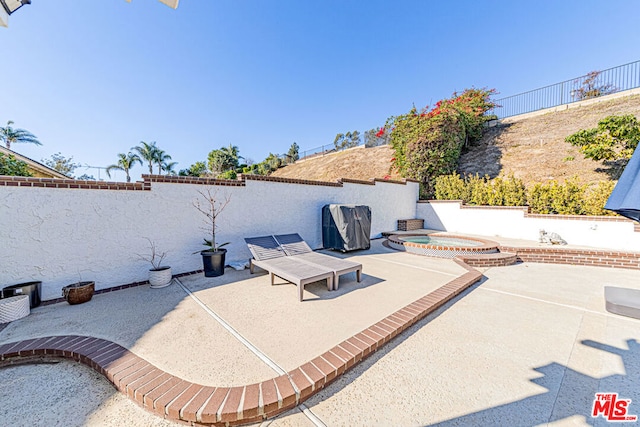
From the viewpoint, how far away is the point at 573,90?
1633cm

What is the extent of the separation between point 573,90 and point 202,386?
86.6ft

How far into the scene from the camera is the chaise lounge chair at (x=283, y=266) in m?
3.87

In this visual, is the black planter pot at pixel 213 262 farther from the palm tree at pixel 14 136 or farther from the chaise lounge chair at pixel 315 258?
the palm tree at pixel 14 136

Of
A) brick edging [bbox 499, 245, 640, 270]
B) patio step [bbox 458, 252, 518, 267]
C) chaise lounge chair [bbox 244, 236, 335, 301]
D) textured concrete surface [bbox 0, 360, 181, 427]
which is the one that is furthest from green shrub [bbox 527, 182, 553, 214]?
textured concrete surface [bbox 0, 360, 181, 427]

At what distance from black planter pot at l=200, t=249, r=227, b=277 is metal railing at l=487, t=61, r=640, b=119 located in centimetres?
2242

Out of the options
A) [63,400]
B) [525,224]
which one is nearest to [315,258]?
[63,400]

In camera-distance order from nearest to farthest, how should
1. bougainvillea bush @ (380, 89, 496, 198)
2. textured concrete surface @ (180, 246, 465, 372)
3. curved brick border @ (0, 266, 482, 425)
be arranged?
curved brick border @ (0, 266, 482, 425) < textured concrete surface @ (180, 246, 465, 372) < bougainvillea bush @ (380, 89, 496, 198)

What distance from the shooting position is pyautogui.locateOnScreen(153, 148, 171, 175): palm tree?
94.5ft

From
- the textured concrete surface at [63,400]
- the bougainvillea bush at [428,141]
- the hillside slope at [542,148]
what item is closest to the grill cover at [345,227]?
the textured concrete surface at [63,400]

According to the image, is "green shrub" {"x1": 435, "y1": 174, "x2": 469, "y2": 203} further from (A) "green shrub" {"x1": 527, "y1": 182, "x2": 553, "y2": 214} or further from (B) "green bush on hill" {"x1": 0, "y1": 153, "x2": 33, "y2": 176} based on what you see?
(B) "green bush on hill" {"x1": 0, "y1": 153, "x2": 33, "y2": 176}

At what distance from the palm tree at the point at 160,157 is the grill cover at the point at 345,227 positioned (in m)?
30.5

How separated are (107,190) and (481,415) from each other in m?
6.35

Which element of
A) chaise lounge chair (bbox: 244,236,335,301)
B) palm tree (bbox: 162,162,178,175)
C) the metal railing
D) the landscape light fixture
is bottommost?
chaise lounge chair (bbox: 244,236,335,301)

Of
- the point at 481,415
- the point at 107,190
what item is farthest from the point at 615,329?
the point at 107,190
